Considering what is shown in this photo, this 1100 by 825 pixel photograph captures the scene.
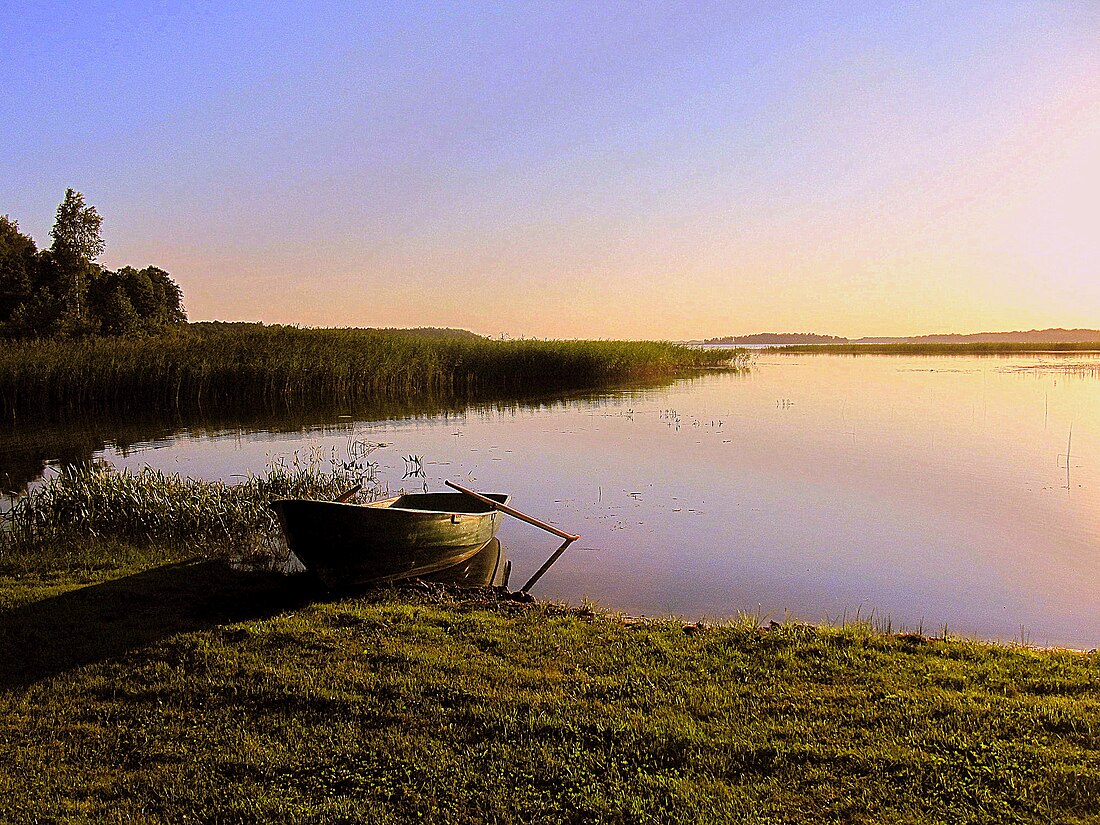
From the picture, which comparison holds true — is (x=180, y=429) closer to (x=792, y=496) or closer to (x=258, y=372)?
(x=258, y=372)

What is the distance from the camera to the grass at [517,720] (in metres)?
4.00

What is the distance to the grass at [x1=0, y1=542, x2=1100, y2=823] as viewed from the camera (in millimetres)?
4000

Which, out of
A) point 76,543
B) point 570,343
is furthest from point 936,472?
point 570,343

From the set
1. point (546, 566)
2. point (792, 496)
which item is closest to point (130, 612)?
point (546, 566)

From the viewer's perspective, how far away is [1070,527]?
11.4m

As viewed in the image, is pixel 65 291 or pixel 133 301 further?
pixel 133 301

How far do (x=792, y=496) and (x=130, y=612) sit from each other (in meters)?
10.1

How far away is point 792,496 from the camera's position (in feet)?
44.6

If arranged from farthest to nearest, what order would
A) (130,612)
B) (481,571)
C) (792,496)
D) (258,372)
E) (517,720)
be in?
(258,372) → (792,496) → (481,571) → (130,612) → (517,720)

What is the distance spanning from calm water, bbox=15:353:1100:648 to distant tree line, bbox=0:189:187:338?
2384 cm

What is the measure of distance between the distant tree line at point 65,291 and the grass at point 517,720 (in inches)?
1299

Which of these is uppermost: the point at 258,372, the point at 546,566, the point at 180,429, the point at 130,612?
the point at 258,372

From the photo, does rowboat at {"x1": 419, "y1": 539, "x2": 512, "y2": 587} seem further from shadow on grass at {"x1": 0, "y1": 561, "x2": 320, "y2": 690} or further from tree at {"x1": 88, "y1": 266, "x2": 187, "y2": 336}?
tree at {"x1": 88, "y1": 266, "x2": 187, "y2": 336}

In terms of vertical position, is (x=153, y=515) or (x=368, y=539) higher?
(x=368, y=539)
